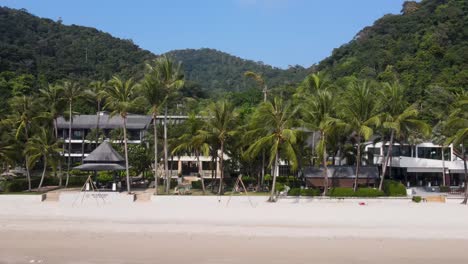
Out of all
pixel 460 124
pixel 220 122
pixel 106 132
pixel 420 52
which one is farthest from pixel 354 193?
pixel 420 52

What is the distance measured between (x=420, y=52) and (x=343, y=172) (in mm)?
45036

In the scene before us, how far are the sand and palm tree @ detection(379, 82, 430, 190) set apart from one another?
6.21 m

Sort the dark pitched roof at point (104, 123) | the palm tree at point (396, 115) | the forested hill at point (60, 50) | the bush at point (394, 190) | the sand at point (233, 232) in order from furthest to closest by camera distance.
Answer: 1. the forested hill at point (60, 50)
2. the dark pitched roof at point (104, 123)
3. the bush at point (394, 190)
4. the palm tree at point (396, 115)
5. the sand at point (233, 232)

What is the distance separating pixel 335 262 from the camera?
16.7 m

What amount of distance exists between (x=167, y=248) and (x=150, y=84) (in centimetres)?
1823

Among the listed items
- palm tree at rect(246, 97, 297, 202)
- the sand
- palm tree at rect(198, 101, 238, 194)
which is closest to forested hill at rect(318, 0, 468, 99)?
palm tree at rect(198, 101, 238, 194)

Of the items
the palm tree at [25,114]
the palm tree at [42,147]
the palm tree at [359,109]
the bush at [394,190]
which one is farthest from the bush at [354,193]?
the palm tree at [25,114]

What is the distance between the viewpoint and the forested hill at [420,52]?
68.6 metres

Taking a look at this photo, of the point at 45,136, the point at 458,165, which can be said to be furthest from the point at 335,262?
the point at 458,165

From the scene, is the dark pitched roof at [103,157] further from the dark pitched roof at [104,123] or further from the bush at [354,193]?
the dark pitched roof at [104,123]

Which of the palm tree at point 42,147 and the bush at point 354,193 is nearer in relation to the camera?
Answer: the bush at point 354,193

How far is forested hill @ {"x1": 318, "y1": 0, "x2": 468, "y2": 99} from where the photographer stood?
6856cm

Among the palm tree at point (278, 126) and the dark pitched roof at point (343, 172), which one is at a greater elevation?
the palm tree at point (278, 126)

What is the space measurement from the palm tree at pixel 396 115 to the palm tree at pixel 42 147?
27.8 metres
